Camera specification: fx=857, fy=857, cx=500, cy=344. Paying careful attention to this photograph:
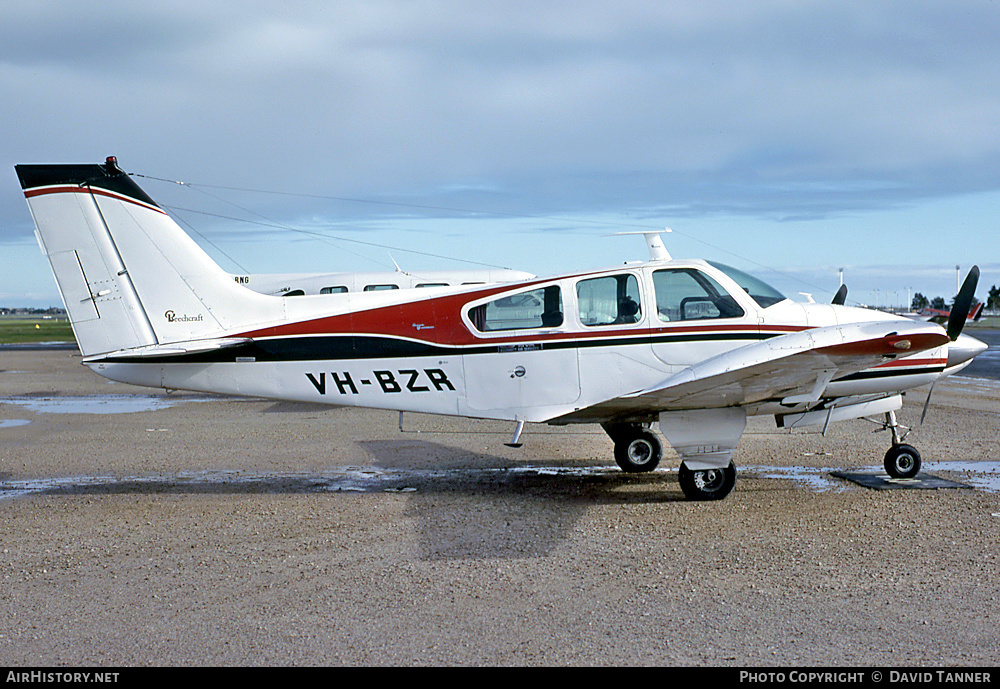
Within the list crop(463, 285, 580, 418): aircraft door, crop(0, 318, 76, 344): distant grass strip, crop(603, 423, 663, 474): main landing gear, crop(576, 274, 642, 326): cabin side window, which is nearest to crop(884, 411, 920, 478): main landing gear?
crop(603, 423, 663, 474): main landing gear

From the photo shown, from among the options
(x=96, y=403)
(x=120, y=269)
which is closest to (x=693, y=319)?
(x=120, y=269)

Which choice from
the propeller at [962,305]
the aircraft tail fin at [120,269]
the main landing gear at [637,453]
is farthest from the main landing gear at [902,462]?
the aircraft tail fin at [120,269]

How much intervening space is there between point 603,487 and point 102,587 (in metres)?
5.13

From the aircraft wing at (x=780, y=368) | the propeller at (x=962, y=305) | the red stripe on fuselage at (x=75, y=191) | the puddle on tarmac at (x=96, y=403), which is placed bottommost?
the puddle on tarmac at (x=96, y=403)

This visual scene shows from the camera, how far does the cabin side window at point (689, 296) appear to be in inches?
336

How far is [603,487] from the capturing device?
367 inches

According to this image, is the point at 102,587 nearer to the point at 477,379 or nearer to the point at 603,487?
the point at 477,379

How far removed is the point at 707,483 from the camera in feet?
27.7

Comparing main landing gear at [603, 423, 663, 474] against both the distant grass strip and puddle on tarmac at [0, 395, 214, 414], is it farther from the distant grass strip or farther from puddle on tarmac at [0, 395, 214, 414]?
the distant grass strip

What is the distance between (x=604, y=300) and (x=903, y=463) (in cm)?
373

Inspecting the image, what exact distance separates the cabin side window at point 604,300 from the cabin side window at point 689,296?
0.91 ft

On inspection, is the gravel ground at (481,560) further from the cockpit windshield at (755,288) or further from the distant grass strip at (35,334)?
the distant grass strip at (35,334)

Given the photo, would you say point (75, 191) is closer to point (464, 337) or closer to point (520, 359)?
point (464, 337)

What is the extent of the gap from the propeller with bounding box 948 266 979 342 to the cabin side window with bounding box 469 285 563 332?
3.57 metres
